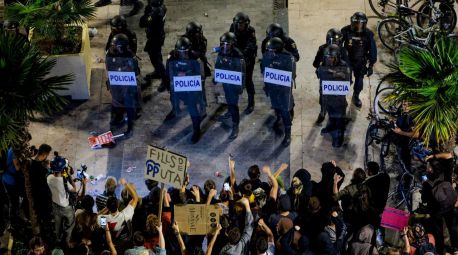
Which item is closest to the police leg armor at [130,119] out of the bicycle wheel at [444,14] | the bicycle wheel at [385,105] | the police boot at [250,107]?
the police boot at [250,107]

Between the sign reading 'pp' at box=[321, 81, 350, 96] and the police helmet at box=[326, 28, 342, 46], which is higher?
the police helmet at box=[326, 28, 342, 46]

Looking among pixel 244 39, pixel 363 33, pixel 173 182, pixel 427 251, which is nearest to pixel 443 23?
pixel 363 33

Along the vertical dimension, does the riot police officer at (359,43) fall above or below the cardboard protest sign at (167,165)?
above

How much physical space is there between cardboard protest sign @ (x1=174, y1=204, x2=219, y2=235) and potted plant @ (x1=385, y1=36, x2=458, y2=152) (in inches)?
121

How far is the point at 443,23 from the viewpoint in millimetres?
16828

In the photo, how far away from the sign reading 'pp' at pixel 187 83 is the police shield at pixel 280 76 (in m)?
1.06

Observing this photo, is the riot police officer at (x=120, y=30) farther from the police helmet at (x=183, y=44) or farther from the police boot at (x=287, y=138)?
the police boot at (x=287, y=138)

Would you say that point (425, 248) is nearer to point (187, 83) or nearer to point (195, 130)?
point (187, 83)

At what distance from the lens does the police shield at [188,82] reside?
48.7 ft

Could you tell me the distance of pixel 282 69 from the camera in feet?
48.4

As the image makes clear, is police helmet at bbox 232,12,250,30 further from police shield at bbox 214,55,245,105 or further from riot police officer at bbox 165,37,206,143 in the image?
riot police officer at bbox 165,37,206,143

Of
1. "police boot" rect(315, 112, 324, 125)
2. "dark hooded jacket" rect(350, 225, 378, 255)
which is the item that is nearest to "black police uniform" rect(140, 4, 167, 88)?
"police boot" rect(315, 112, 324, 125)

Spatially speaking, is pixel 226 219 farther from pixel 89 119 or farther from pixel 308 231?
pixel 89 119

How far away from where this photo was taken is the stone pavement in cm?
1542
